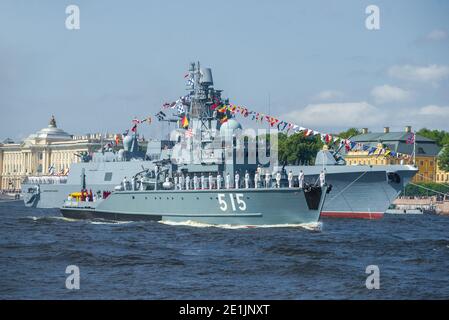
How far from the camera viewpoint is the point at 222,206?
47812 millimetres

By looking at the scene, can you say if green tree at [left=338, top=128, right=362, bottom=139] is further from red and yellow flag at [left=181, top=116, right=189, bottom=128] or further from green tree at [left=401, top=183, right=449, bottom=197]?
red and yellow flag at [left=181, top=116, right=189, bottom=128]

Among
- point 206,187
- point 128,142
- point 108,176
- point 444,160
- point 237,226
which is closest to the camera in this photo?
point 237,226

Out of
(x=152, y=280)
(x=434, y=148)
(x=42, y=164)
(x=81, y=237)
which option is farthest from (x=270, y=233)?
(x=42, y=164)

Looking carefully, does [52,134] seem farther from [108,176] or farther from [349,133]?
[108,176]

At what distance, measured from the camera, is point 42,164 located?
174m

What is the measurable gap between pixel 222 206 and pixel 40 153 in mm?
134489

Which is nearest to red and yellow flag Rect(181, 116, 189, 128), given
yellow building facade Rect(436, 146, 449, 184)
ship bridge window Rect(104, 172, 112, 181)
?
ship bridge window Rect(104, 172, 112, 181)

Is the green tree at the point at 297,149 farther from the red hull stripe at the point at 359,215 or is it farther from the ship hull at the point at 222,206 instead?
the ship hull at the point at 222,206

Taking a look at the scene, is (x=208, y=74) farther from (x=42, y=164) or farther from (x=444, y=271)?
(x=42, y=164)

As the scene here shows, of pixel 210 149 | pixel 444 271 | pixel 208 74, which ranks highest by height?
pixel 208 74

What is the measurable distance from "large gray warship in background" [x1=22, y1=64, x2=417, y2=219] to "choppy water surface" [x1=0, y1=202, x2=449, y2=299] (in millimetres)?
7250

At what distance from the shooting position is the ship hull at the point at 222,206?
4575 centimetres

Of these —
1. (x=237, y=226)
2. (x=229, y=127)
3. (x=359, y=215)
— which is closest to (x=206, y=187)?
(x=237, y=226)
